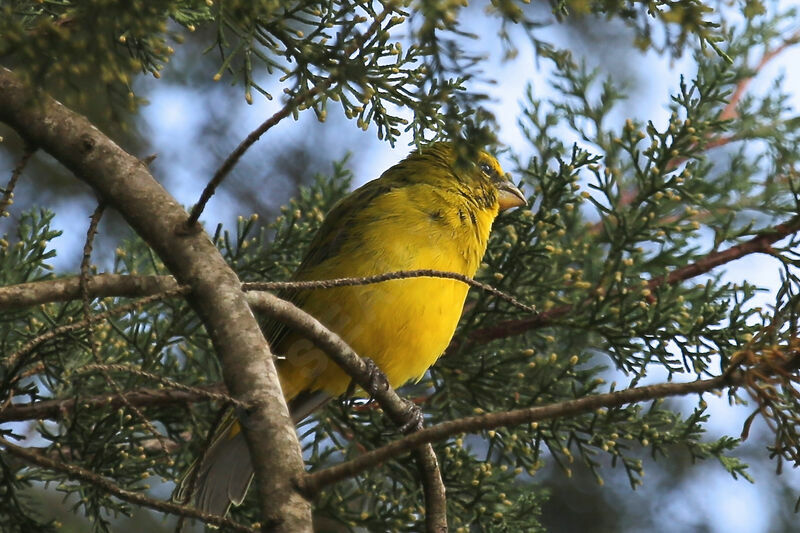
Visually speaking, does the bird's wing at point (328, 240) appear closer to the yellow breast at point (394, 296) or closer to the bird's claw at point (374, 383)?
the yellow breast at point (394, 296)

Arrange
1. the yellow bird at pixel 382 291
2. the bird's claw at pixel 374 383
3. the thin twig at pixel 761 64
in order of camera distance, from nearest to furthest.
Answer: the bird's claw at pixel 374 383 → the yellow bird at pixel 382 291 → the thin twig at pixel 761 64

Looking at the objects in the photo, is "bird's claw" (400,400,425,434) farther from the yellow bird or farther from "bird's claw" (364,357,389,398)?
the yellow bird

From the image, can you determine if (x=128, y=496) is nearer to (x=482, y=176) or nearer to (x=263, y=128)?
(x=263, y=128)

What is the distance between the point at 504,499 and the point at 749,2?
2.35 meters

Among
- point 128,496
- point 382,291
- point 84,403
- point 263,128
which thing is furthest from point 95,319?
point 382,291

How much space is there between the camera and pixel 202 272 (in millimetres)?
2631

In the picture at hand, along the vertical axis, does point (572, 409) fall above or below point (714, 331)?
below

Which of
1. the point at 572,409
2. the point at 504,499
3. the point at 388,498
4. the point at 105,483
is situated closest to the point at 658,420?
the point at 504,499

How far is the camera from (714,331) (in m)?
4.12

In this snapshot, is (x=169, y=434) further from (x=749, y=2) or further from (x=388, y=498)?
(x=749, y=2)

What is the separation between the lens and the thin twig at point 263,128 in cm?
242

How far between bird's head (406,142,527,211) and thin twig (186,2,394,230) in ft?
5.91

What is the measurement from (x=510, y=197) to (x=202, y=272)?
2.38m

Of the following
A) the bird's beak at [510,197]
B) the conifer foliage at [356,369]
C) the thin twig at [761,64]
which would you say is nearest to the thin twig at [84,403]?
the conifer foliage at [356,369]
